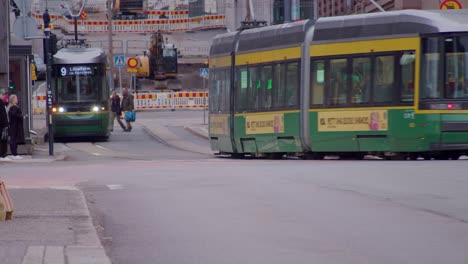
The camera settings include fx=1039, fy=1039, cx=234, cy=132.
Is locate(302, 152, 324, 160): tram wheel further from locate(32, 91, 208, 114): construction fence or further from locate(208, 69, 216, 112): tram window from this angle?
locate(32, 91, 208, 114): construction fence

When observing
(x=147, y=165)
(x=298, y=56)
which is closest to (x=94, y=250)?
(x=147, y=165)

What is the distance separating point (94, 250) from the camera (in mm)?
8805

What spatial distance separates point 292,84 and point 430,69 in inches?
159

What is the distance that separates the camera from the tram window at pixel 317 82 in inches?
896

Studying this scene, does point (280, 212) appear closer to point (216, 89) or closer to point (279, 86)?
point (279, 86)

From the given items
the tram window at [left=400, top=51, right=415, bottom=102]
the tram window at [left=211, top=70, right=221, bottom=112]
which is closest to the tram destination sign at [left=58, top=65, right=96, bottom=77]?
the tram window at [left=211, top=70, right=221, bottom=112]

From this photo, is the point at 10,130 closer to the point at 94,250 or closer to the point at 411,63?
the point at 411,63

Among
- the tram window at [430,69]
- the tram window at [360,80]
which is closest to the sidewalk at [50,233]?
the tram window at [430,69]

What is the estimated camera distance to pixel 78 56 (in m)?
37.0

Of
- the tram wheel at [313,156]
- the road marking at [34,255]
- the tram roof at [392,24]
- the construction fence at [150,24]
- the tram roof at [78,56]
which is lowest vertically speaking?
the tram wheel at [313,156]

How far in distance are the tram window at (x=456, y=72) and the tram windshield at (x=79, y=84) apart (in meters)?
18.8

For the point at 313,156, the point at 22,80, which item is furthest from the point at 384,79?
the point at 22,80

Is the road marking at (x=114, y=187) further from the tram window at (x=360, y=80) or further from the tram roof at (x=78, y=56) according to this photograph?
the tram roof at (x=78, y=56)

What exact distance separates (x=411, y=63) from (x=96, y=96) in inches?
721
